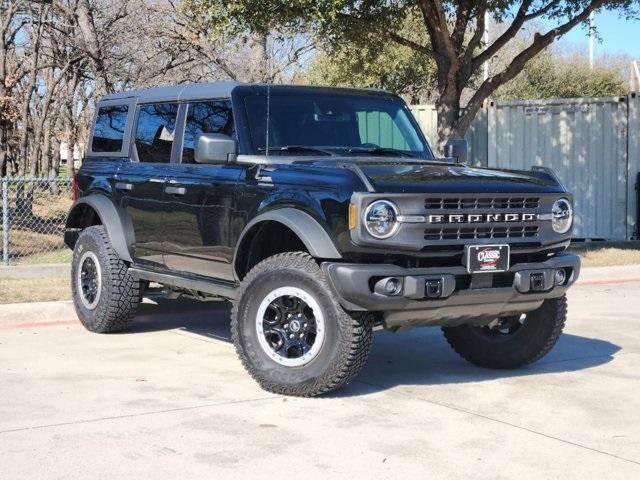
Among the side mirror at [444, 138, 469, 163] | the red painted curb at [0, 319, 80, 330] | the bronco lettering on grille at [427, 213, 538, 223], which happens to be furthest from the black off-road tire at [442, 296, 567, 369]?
the red painted curb at [0, 319, 80, 330]

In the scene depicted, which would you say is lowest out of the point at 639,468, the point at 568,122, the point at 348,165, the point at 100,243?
the point at 639,468

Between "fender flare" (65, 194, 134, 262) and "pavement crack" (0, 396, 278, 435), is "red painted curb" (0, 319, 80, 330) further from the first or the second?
"pavement crack" (0, 396, 278, 435)

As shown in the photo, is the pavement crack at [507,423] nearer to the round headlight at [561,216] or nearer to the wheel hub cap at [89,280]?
the round headlight at [561,216]

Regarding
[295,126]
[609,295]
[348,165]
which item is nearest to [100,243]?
[295,126]

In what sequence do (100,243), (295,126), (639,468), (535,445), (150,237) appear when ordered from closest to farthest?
(639,468) → (535,445) → (295,126) → (150,237) → (100,243)

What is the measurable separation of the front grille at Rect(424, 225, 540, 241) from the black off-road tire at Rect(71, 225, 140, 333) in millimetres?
3294

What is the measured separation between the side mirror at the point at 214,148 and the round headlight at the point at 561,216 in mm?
2245

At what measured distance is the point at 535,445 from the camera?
532 centimetres

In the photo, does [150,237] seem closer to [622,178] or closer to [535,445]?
[535,445]

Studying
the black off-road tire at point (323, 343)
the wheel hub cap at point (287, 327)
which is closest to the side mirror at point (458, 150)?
the black off-road tire at point (323, 343)

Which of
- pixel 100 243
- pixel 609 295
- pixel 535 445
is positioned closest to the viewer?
pixel 535 445

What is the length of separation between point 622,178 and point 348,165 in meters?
13.0

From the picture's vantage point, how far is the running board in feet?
23.0

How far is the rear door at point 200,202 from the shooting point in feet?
22.9
